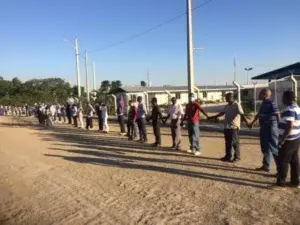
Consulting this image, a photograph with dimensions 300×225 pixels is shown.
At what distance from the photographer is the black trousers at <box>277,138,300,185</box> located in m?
7.82

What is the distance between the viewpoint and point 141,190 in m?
8.40

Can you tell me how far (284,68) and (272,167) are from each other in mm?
26016

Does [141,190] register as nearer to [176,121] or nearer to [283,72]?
[176,121]

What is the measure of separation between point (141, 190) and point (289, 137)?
2.92 meters

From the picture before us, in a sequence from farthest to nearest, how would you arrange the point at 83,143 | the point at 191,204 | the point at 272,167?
the point at 83,143 → the point at 272,167 → the point at 191,204

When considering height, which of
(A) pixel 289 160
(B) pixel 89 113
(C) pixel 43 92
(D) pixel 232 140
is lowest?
(A) pixel 289 160

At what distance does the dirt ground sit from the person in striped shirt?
0.42 meters

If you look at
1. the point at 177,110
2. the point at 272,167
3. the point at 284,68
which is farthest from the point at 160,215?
the point at 284,68

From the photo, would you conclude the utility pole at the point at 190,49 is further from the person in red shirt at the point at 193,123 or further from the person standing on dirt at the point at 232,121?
the person standing on dirt at the point at 232,121

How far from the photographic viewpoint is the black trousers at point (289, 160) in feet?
25.7

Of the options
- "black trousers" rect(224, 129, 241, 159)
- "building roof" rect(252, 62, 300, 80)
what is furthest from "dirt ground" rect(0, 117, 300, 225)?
"building roof" rect(252, 62, 300, 80)

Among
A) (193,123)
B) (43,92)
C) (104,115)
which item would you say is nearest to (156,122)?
(193,123)

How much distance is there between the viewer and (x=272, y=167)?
10.1 metres

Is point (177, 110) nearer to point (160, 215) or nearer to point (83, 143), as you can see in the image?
point (83, 143)
